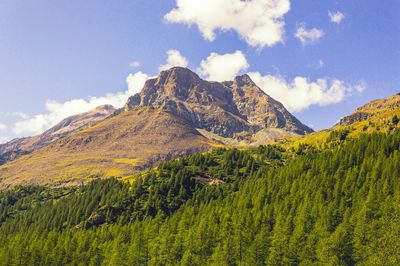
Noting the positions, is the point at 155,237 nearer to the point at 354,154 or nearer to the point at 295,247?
the point at 295,247

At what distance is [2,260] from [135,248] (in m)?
46.3

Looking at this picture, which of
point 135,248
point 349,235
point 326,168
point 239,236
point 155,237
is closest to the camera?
point 349,235

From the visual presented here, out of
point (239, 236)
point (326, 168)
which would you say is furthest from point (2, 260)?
point (326, 168)

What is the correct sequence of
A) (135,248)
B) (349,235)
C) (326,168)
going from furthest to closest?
(326,168) < (135,248) < (349,235)

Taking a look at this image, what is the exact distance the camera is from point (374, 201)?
5285 inches

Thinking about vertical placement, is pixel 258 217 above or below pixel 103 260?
above

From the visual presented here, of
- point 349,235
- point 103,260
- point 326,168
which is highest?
point 326,168

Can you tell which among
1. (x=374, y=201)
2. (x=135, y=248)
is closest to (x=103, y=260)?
(x=135, y=248)

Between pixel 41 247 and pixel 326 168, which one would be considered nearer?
pixel 41 247

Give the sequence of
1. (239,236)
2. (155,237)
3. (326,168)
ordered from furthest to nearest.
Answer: (326,168) → (155,237) → (239,236)

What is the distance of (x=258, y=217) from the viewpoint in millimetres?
146125

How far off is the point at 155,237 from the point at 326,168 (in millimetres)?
88408

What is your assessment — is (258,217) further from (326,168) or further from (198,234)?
(326,168)

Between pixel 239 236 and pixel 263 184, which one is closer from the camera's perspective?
pixel 239 236
